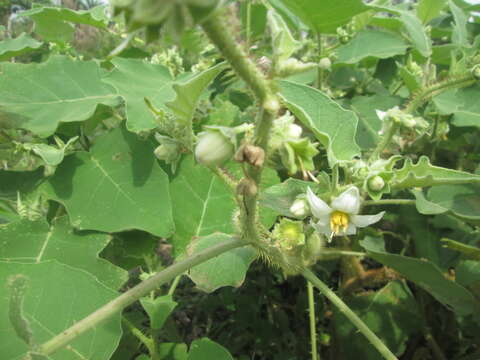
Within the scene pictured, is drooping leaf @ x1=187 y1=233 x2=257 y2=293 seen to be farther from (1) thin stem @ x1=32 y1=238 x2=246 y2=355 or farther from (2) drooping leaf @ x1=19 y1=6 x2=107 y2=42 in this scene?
(2) drooping leaf @ x1=19 y1=6 x2=107 y2=42

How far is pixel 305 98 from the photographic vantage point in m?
0.95

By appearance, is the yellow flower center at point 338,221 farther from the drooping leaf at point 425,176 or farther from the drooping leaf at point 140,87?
the drooping leaf at point 140,87

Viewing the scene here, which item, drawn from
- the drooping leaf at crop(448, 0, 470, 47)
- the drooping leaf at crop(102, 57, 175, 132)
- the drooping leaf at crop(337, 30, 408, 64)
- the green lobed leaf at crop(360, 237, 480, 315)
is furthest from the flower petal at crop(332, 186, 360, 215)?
the drooping leaf at crop(448, 0, 470, 47)

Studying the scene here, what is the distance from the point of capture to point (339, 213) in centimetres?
85

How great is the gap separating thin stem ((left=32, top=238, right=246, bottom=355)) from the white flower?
16cm

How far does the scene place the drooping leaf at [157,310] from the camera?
102cm

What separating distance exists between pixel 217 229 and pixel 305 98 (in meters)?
0.42

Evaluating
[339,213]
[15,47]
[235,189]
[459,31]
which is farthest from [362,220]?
[15,47]

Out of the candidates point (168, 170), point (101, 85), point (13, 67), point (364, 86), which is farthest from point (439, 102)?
point (13, 67)

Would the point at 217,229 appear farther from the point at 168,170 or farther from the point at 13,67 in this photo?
the point at 13,67

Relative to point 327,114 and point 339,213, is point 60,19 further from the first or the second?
point 339,213

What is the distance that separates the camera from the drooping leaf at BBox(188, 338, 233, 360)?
979 mm

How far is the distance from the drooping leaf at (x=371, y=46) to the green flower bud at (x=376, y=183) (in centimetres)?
63

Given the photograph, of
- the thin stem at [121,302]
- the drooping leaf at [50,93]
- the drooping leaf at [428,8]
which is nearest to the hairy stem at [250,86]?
the thin stem at [121,302]
